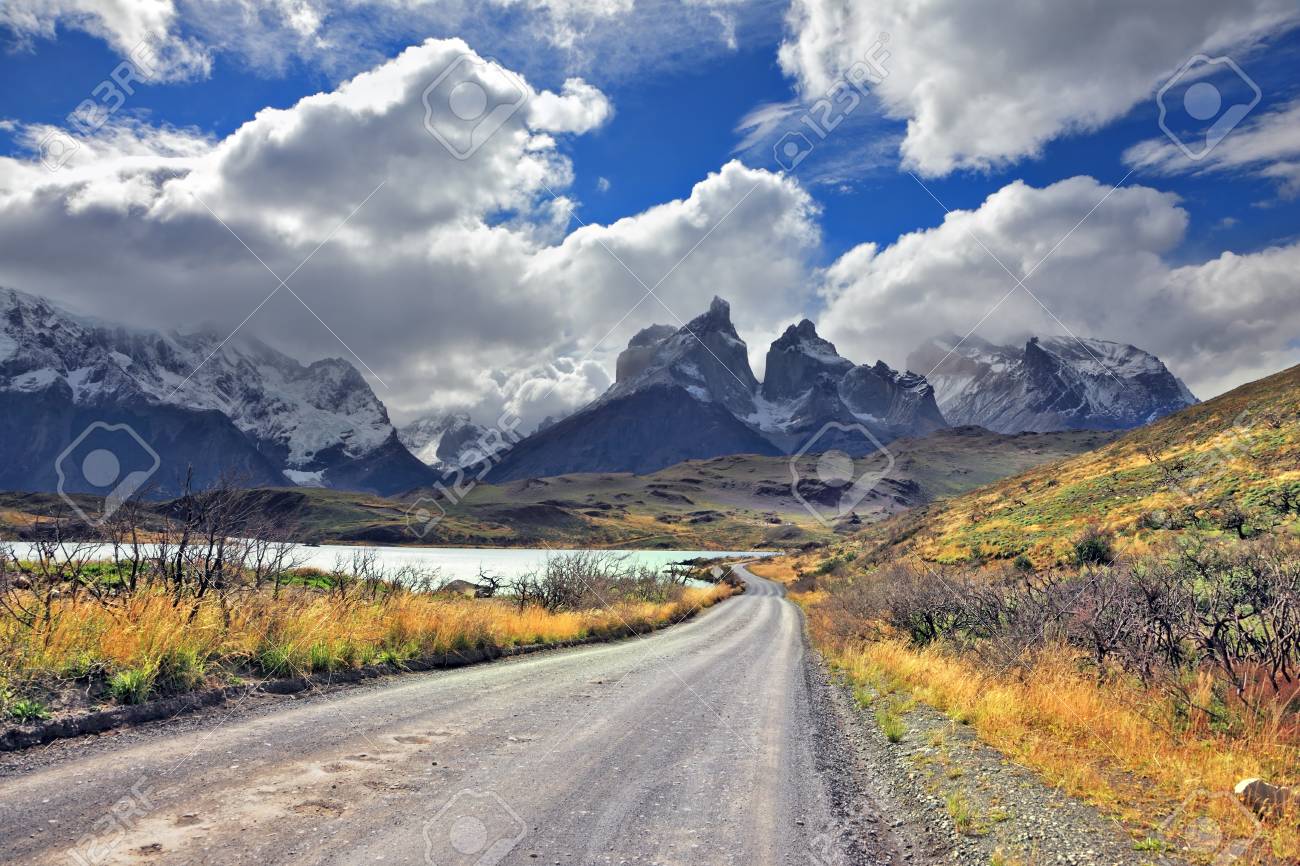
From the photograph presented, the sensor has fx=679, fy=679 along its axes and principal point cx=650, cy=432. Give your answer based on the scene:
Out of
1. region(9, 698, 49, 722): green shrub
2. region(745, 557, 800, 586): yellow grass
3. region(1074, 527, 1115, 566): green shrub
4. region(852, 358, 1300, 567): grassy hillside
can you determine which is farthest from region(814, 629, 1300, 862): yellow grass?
region(745, 557, 800, 586): yellow grass

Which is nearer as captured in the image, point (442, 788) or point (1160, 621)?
point (442, 788)

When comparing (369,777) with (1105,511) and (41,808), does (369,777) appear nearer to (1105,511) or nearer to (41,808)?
(41,808)

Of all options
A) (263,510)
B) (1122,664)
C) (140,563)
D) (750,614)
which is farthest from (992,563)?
(140,563)

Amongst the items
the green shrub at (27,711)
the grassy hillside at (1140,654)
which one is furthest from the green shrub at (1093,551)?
the green shrub at (27,711)

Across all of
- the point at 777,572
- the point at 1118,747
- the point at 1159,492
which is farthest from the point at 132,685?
the point at 777,572

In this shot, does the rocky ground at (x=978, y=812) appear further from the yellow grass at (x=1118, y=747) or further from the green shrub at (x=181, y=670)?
the green shrub at (x=181, y=670)

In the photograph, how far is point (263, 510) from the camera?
51.7ft

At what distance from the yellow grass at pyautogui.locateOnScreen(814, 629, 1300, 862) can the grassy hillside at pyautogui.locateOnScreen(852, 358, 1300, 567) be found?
18.4 metres

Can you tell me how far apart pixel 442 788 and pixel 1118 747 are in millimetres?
7813

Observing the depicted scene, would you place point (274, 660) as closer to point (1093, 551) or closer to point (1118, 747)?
point (1118, 747)

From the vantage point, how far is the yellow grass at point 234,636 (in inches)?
351

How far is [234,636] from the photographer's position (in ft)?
37.4

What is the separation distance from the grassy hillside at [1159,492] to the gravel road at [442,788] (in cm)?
2345

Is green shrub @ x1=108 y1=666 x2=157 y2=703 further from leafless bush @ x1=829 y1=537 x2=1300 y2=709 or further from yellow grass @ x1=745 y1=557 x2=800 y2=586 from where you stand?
yellow grass @ x1=745 y1=557 x2=800 y2=586
